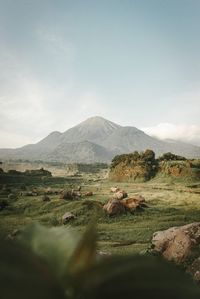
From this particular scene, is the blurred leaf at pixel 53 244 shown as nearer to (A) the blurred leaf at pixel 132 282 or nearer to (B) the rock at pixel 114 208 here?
(A) the blurred leaf at pixel 132 282

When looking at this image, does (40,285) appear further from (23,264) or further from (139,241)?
(139,241)

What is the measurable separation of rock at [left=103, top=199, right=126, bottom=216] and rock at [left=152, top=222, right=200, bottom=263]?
17116 mm

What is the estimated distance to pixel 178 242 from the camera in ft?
64.3

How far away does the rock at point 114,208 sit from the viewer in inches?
1516

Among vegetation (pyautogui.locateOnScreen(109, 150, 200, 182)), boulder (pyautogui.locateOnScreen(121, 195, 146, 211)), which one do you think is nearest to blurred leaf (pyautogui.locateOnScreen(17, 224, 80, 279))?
boulder (pyautogui.locateOnScreen(121, 195, 146, 211))

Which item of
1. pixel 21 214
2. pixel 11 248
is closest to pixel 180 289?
pixel 11 248

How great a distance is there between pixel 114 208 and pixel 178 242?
19299 millimetres

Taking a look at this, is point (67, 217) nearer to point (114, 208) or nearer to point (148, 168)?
point (114, 208)

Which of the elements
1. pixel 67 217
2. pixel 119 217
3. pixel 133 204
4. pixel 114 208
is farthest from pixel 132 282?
pixel 133 204

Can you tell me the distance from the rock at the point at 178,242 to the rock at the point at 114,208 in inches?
674

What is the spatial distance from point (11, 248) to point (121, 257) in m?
Result: 0.46

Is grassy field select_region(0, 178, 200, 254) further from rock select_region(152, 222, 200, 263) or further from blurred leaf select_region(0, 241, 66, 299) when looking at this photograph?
blurred leaf select_region(0, 241, 66, 299)

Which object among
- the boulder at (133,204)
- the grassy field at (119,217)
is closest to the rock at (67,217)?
the grassy field at (119,217)

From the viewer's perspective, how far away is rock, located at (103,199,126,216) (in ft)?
126
